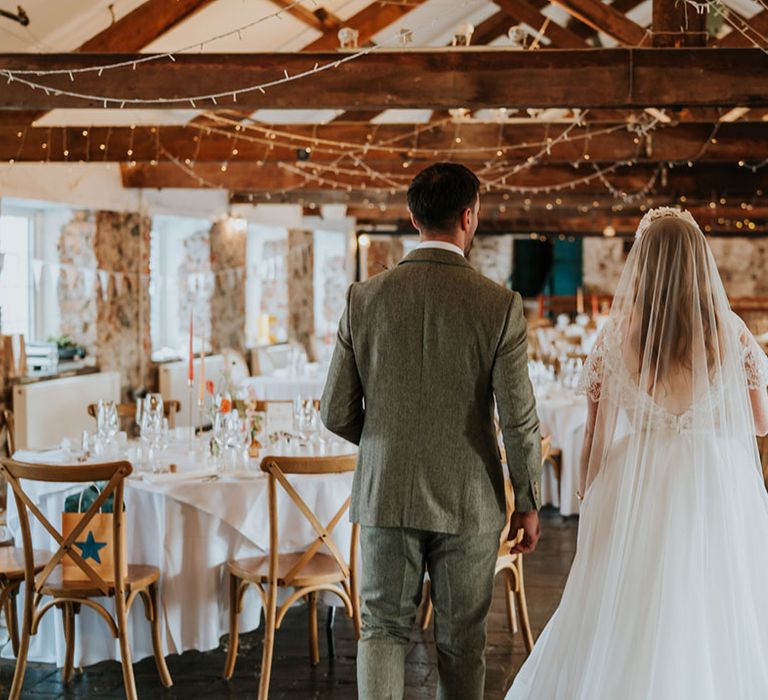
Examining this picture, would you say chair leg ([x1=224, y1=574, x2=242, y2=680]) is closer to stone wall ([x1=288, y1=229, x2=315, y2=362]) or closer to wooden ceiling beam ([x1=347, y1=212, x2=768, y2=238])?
stone wall ([x1=288, y1=229, x2=315, y2=362])

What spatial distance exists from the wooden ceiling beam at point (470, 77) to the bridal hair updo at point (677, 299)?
231cm

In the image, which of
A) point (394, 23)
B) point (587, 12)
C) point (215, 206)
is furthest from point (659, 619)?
point (215, 206)

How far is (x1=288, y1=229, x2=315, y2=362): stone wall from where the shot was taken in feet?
48.8

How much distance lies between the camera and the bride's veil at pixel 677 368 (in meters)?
3.02

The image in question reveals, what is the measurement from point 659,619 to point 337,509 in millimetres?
1755

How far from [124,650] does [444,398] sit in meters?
1.83

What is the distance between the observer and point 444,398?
2.68m

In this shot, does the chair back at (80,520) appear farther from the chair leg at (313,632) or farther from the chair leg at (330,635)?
the chair leg at (330,635)

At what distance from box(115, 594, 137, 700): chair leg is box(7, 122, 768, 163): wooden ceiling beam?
486cm

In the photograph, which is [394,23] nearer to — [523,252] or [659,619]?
[659,619]

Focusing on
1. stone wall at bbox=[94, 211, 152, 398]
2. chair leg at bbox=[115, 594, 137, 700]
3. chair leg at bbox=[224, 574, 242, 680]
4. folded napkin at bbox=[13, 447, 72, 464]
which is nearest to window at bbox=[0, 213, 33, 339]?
stone wall at bbox=[94, 211, 152, 398]

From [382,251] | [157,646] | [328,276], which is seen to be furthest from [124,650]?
[382,251]

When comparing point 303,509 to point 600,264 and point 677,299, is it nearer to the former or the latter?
point 677,299

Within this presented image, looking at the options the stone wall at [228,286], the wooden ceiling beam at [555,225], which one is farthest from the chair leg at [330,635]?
the wooden ceiling beam at [555,225]
